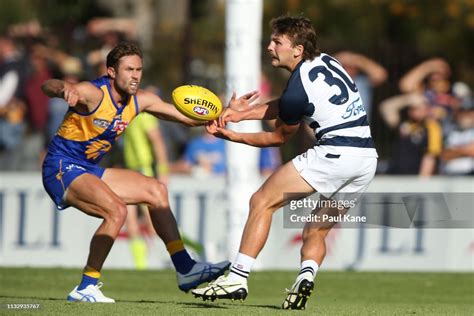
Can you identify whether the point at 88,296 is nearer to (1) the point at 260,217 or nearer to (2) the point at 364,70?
(1) the point at 260,217

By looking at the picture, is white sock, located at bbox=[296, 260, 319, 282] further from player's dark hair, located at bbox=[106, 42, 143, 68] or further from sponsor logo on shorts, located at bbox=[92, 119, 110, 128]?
player's dark hair, located at bbox=[106, 42, 143, 68]

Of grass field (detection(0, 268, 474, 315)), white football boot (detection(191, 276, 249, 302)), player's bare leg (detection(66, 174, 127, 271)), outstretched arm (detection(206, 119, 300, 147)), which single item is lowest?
grass field (detection(0, 268, 474, 315))

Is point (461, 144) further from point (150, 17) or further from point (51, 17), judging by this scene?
point (150, 17)

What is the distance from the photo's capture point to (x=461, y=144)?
659 inches

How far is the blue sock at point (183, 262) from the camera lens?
10594 millimetres

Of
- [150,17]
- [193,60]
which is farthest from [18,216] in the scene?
[150,17]

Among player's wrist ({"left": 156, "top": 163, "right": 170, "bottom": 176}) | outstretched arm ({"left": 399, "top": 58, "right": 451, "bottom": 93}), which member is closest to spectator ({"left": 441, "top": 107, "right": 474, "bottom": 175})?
outstretched arm ({"left": 399, "top": 58, "right": 451, "bottom": 93})

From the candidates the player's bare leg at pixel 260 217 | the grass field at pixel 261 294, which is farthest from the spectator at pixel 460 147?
the player's bare leg at pixel 260 217

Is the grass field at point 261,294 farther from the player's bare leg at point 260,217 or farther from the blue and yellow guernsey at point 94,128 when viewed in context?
the blue and yellow guernsey at point 94,128

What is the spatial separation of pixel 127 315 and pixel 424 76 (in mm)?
9357

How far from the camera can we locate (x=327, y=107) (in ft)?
30.6

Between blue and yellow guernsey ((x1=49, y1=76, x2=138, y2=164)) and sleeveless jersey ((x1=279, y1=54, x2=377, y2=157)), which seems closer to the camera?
sleeveless jersey ((x1=279, y1=54, x2=377, y2=157))

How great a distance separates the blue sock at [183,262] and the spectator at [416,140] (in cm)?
695

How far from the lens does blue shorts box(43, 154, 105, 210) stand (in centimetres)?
1045
